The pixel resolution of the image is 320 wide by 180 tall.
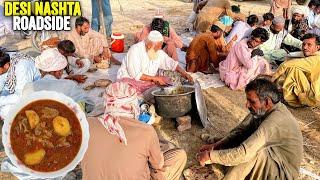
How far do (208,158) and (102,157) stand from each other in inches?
43.2

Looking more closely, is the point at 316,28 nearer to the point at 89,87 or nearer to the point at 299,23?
the point at 299,23

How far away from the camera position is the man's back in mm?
2707

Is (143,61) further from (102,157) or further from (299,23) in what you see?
(299,23)

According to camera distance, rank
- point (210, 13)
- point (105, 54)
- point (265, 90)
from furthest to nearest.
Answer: point (210, 13) < point (105, 54) < point (265, 90)

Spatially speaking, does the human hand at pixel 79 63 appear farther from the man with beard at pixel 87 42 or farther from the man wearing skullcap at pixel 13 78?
the man wearing skullcap at pixel 13 78

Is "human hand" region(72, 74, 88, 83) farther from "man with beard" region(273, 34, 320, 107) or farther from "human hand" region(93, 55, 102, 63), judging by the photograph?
"man with beard" region(273, 34, 320, 107)

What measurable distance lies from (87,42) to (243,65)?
2.75 metres

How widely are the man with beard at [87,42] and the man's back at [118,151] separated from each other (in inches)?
154

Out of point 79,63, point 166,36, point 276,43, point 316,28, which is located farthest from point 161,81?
point 316,28

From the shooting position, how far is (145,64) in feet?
16.6

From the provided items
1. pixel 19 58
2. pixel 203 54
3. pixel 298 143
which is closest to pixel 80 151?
pixel 298 143

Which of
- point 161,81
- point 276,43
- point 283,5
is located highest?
point 283,5

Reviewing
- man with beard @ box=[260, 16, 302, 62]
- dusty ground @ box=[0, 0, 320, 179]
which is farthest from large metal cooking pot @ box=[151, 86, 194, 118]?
man with beard @ box=[260, 16, 302, 62]

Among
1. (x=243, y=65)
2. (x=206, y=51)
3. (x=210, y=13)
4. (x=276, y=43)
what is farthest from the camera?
(x=210, y=13)
